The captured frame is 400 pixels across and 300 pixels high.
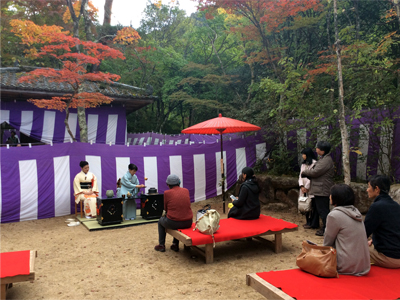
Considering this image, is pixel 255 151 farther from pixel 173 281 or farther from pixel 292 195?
pixel 173 281

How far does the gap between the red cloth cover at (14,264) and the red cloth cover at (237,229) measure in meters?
2.09

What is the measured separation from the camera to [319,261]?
292 centimetres

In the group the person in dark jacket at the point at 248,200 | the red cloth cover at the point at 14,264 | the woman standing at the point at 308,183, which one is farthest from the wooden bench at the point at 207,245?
the red cloth cover at the point at 14,264

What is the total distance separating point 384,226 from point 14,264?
4.14 m

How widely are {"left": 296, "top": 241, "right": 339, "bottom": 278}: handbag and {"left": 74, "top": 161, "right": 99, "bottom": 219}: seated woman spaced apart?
5.82m

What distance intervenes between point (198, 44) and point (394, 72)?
1264 cm

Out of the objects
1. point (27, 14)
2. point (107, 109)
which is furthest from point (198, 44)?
point (27, 14)

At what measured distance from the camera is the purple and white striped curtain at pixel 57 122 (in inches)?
451

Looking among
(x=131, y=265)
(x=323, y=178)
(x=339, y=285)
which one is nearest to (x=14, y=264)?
(x=131, y=265)

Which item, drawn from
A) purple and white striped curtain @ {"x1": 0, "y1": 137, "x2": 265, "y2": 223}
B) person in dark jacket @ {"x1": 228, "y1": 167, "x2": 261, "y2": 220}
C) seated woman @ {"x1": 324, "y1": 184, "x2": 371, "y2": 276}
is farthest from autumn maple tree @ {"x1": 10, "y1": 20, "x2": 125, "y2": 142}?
seated woman @ {"x1": 324, "y1": 184, "x2": 371, "y2": 276}

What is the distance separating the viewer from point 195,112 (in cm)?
1731

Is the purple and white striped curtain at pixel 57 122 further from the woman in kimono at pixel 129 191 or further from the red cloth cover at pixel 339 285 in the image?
the red cloth cover at pixel 339 285

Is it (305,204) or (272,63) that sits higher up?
(272,63)

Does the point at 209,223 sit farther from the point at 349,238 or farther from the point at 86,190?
the point at 86,190
